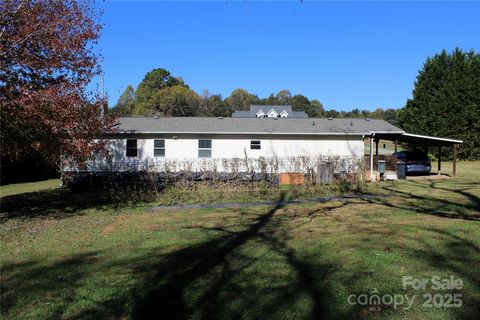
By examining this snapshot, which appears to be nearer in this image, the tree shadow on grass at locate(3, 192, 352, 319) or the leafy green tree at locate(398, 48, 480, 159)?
the tree shadow on grass at locate(3, 192, 352, 319)

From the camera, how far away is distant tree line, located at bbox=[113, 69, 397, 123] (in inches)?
3243

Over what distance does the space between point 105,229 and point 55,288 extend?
4775 mm

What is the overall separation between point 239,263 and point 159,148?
17324 millimetres

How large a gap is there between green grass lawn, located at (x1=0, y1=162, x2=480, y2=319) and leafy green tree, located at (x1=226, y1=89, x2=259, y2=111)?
86.4m

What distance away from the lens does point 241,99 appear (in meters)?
106

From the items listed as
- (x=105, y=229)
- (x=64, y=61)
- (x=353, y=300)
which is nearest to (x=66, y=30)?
(x=64, y=61)

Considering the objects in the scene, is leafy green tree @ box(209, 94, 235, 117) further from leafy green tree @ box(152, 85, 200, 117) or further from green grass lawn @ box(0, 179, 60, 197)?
green grass lawn @ box(0, 179, 60, 197)

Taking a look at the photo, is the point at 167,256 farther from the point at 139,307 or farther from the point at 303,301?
the point at 303,301

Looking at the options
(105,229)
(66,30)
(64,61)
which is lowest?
(105,229)

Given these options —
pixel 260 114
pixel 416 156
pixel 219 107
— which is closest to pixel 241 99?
pixel 219 107

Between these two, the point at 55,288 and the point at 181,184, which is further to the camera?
the point at 181,184

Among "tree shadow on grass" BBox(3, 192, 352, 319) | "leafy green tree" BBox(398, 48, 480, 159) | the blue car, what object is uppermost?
"leafy green tree" BBox(398, 48, 480, 159)

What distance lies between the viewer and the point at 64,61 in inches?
496

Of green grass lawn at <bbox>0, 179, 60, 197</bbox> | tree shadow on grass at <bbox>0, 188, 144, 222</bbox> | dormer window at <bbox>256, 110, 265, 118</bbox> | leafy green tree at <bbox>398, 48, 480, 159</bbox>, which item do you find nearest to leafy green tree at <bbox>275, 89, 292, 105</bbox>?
dormer window at <bbox>256, 110, 265, 118</bbox>
